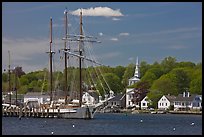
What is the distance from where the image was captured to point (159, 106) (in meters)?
142

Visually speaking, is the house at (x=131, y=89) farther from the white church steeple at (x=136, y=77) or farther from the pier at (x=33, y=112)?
the pier at (x=33, y=112)

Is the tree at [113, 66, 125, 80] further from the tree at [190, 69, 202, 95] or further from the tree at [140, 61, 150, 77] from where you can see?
the tree at [190, 69, 202, 95]

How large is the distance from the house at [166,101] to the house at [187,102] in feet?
4.04

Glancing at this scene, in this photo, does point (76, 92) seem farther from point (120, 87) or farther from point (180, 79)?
point (120, 87)

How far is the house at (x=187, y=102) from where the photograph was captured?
138125 mm

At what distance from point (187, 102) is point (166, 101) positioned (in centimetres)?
489

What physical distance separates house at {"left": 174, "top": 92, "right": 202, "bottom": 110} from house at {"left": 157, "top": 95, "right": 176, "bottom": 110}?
4.04 feet

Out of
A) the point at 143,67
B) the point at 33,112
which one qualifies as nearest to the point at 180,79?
the point at 143,67

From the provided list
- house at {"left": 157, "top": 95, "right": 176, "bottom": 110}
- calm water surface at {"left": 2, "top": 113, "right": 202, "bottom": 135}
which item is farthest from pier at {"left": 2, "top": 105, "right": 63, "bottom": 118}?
house at {"left": 157, "top": 95, "right": 176, "bottom": 110}

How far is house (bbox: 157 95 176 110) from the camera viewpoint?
140 meters

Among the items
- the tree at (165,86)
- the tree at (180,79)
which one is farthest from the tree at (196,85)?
the tree at (165,86)

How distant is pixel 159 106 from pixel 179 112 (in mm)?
11254

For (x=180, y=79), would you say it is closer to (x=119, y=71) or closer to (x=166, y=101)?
(x=166, y=101)

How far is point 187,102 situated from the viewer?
13912 cm
